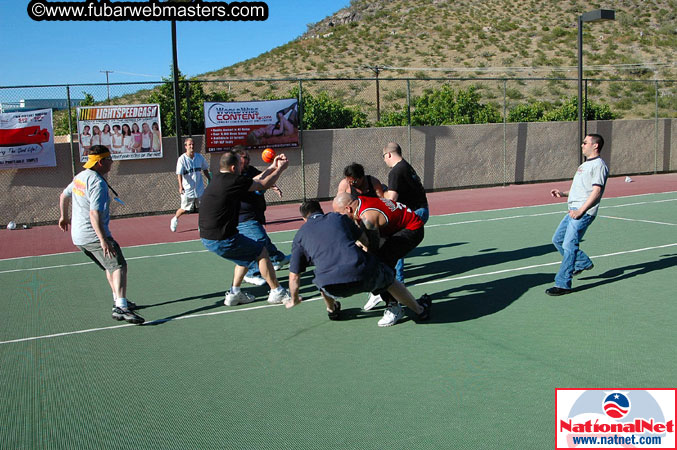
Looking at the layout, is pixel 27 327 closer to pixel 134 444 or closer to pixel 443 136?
pixel 134 444

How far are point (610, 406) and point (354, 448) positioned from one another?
1.92 m

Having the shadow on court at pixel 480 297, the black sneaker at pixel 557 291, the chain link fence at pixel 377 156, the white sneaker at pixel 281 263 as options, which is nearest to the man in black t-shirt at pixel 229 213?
the shadow on court at pixel 480 297

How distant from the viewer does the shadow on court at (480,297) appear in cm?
732

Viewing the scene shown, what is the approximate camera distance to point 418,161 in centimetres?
2108

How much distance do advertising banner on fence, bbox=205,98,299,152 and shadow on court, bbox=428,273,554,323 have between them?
11.0 meters

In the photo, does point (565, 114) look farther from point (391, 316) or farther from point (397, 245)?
point (391, 316)

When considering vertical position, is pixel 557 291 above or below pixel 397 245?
below

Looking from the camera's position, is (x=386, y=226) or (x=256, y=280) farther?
(x=256, y=280)

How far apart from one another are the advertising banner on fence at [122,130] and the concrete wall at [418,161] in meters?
0.32

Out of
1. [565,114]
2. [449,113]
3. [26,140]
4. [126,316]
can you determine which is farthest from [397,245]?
[449,113]

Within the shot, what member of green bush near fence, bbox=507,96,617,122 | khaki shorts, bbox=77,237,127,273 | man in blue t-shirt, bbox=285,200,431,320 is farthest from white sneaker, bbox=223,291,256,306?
green bush near fence, bbox=507,96,617,122

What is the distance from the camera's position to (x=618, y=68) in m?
53.4

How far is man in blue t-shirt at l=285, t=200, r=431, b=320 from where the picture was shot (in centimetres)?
627

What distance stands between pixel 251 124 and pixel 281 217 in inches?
132
